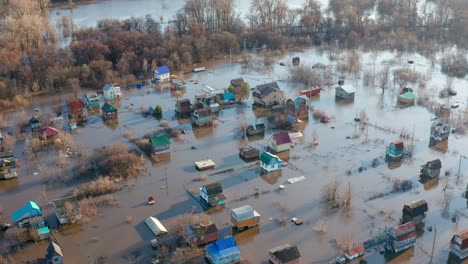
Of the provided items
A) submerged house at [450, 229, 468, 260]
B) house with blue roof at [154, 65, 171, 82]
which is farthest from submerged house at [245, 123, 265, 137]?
submerged house at [450, 229, 468, 260]

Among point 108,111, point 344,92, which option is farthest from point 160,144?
point 344,92

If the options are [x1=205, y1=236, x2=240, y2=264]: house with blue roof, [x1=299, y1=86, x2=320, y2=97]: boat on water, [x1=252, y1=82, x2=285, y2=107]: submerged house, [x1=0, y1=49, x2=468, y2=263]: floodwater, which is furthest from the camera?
[x1=299, y1=86, x2=320, y2=97]: boat on water

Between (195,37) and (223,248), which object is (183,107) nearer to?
(223,248)

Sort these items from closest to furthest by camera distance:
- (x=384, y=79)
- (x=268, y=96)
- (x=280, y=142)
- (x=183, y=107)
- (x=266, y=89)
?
(x=280, y=142), (x=183, y=107), (x=268, y=96), (x=266, y=89), (x=384, y=79)

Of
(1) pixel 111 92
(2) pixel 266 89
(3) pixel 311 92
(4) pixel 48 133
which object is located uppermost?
(2) pixel 266 89

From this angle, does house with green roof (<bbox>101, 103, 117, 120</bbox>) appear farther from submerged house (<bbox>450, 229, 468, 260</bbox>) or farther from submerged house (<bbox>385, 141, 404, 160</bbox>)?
submerged house (<bbox>450, 229, 468, 260</bbox>)

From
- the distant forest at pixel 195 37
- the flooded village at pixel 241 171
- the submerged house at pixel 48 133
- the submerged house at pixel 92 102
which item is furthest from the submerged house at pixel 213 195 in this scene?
the distant forest at pixel 195 37

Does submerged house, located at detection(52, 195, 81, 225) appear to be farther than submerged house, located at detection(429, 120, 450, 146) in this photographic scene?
Answer: No
